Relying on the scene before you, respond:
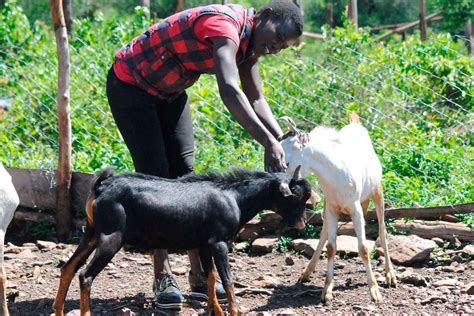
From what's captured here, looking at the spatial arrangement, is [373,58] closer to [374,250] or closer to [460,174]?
[460,174]

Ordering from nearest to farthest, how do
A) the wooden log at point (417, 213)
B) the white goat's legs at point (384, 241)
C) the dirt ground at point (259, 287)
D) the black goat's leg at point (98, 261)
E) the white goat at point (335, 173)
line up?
the black goat's leg at point (98, 261) → the dirt ground at point (259, 287) → the white goat at point (335, 173) → the white goat's legs at point (384, 241) → the wooden log at point (417, 213)

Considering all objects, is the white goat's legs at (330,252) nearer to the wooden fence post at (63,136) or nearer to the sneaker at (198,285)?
the sneaker at (198,285)

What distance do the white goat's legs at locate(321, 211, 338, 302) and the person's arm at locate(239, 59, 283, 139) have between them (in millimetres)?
802

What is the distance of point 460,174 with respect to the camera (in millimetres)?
7867

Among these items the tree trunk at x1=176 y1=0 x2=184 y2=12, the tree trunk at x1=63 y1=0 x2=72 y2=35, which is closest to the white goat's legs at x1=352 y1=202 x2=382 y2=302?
the tree trunk at x1=63 y1=0 x2=72 y2=35

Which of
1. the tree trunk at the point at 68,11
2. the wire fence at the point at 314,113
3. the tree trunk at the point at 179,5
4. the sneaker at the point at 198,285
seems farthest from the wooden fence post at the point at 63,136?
the tree trunk at the point at 179,5

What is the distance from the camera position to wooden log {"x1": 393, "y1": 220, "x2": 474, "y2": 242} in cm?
705

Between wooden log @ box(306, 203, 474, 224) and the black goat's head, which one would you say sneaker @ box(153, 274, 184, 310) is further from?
wooden log @ box(306, 203, 474, 224)

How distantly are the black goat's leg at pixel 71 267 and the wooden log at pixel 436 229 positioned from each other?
9.55ft

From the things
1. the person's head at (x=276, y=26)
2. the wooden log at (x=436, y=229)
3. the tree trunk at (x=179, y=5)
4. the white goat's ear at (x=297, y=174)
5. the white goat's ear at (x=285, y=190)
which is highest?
the person's head at (x=276, y=26)

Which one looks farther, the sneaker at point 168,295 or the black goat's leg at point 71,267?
the sneaker at point 168,295

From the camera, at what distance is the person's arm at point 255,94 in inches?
221

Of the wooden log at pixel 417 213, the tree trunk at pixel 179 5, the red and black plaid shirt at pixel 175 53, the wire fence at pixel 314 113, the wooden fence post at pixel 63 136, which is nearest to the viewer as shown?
the red and black plaid shirt at pixel 175 53

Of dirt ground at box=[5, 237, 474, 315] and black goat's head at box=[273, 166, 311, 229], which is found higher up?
black goat's head at box=[273, 166, 311, 229]
